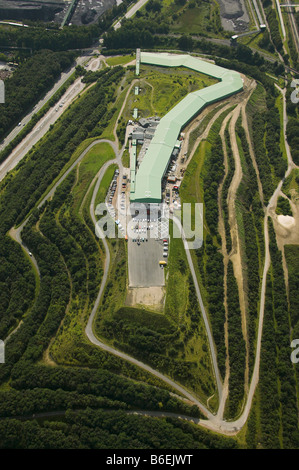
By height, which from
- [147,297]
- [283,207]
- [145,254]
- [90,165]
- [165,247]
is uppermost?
[90,165]

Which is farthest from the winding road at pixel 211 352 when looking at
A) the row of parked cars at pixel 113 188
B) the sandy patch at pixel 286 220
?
the sandy patch at pixel 286 220

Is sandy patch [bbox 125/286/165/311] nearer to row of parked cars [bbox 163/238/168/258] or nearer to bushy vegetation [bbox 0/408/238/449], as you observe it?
row of parked cars [bbox 163/238/168/258]

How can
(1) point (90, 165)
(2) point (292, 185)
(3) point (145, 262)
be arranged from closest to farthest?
(3) point (145, 262), (1) point (90, 165), (2) point (292, 185)

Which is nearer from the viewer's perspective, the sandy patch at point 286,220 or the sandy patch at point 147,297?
the sandy patch at point 147,297

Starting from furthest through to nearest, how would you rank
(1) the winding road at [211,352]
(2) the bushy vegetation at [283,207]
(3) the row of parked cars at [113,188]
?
(2) the bushy vegetation at [283,207] < (3) the row of parked cars at [113,188] < (1) the winding road at [211,352]

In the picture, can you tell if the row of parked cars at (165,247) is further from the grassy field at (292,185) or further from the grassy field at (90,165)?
the grassy field at (292,185)

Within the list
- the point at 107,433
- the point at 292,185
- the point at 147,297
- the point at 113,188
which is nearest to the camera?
the point at 107,433

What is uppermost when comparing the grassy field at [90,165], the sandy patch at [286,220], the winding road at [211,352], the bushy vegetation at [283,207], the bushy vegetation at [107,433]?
the grassy field at [90,165]

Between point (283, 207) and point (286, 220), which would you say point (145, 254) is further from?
point (283, 207)


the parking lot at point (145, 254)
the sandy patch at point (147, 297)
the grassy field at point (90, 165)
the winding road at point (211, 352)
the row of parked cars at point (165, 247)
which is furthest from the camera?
the grassy field at point (90, 165)

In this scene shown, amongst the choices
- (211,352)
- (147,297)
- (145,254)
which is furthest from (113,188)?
(211,352)

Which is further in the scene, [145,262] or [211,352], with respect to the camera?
[145,262]

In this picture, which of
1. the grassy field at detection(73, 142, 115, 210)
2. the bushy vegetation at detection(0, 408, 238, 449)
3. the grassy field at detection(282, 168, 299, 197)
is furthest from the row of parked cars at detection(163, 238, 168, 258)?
the grassy field at detection(282, 168, 299, 197)
